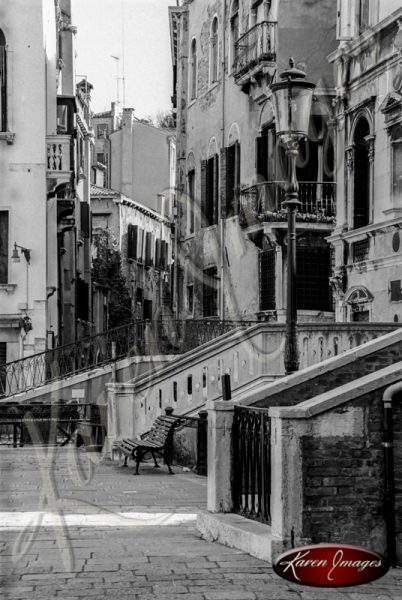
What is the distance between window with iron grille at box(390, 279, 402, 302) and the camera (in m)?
21.3

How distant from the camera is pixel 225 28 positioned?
110 ft

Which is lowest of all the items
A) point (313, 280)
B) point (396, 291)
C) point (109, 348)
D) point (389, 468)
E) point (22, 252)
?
point (389, 468)

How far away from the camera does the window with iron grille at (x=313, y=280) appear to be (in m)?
27.6

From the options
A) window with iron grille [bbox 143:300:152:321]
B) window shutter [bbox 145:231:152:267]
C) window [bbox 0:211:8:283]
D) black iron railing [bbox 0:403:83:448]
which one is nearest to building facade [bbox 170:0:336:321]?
black iron railing [bbox 0:403:83:448]

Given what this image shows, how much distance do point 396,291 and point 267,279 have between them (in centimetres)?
835

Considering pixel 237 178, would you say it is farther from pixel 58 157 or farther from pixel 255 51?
pixel 58 157

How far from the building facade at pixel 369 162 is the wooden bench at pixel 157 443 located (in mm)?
4391

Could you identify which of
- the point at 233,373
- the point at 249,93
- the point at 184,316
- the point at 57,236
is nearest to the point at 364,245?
the point at 233,373

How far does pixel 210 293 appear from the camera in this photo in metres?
34.4

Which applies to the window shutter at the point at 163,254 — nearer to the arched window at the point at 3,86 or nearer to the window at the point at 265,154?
the arched window at the point at 3,86

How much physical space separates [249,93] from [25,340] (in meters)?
8.11

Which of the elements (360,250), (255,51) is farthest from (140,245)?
(360,250)

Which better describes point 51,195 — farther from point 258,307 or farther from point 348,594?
point 348,594

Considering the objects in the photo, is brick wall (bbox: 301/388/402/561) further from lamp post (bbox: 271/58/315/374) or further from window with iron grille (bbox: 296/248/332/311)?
window with iron grille (bbox: 296/248/332/311)
